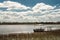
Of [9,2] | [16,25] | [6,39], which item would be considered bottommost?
[6,39]

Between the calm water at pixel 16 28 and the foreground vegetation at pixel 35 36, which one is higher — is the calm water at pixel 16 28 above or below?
above

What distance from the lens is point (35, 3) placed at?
332 centimetres

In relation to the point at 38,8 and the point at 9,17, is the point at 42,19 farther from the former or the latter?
the point at 9,17

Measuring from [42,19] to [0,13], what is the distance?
0.83m

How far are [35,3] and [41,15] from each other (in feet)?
0.87

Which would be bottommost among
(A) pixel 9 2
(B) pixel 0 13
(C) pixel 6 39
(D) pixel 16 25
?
(C) pixel 6 39

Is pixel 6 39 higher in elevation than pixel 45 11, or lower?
lower

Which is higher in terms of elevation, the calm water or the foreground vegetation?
the calm water

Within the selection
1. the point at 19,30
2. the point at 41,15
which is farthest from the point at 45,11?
the point at 19,30

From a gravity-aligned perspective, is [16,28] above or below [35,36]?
above

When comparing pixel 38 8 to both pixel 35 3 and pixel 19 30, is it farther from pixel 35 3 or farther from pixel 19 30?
pixel 19 30

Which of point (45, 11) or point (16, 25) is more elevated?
point (45, 11)

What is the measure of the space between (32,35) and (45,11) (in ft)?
1.77

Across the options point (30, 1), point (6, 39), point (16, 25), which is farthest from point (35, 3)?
point (6, 39)
